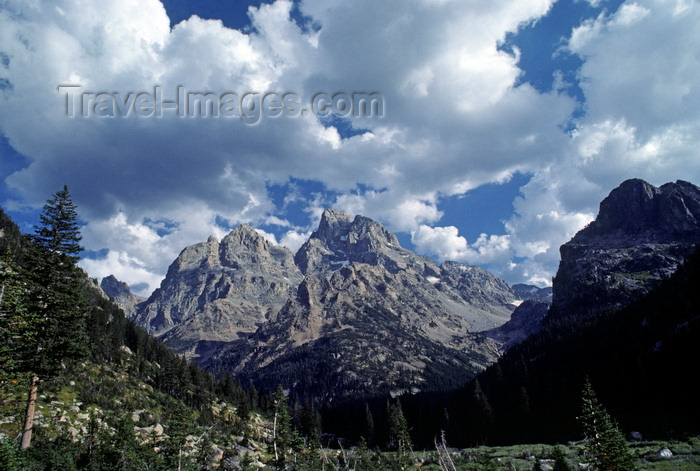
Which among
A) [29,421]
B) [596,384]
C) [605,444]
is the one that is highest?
[29,421]

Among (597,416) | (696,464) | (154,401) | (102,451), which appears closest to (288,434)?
(102,451)

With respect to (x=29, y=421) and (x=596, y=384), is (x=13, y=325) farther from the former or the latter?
(x=596, y=384)

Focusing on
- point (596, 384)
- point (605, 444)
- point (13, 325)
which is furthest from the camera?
point (596, 384)

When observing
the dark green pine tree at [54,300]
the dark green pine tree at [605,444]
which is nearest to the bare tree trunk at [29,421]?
the dark green pine tree at [54,300]

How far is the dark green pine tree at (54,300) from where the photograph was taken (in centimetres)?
3031

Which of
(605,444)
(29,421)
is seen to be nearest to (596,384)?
(605,444)

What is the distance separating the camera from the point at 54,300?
32.6 m

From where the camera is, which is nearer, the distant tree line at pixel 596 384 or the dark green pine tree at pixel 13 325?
the dark green pine tree at pixel 13 325

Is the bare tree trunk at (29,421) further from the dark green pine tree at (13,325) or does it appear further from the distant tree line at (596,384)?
the distant tree line at (596,384)

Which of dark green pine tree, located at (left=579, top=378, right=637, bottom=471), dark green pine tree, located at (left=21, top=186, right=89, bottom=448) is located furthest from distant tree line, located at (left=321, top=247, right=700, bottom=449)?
dark green pine tree, located at (left=21, top=186, right=89, bottom=448)

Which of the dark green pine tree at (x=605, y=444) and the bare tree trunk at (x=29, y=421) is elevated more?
the bare tree trunk at (x=29, y=421)

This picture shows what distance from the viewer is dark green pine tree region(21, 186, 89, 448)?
3031 cm

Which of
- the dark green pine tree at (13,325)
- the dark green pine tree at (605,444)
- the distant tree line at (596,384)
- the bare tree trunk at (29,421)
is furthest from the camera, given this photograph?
the distant tree line at (596,384)

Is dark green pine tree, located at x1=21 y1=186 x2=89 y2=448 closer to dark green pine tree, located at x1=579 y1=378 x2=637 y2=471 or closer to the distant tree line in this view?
dark green pine tree, located at x1=579 y1=378 x2=637 y2=471
